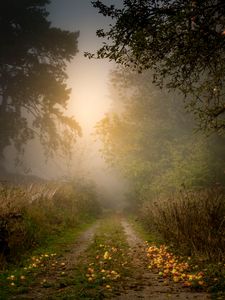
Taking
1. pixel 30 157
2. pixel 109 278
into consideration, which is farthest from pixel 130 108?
pixel 30 157

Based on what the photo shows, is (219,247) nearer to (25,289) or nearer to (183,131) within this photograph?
(25,289)

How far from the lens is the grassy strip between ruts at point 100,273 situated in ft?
22.2

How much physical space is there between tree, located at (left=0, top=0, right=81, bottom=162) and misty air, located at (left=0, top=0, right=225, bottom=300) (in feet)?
0.33

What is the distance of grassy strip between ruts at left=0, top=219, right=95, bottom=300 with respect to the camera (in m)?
7.14

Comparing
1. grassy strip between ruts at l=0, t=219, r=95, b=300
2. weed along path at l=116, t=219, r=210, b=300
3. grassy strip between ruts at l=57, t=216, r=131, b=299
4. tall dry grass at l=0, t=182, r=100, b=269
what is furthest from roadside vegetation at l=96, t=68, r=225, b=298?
weed along path at l=116, t=219, r=210, b=300

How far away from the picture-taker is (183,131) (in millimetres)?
32594

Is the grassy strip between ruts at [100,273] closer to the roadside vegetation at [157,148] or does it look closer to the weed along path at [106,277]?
the weed along path at [106,277]

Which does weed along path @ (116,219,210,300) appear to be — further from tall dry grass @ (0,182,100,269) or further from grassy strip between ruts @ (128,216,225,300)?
tall dry grass @ (0,182,100,269)

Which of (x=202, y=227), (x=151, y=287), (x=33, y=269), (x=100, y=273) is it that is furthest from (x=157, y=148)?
(x=151, y=287)

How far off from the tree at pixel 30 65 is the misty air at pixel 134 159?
10cm

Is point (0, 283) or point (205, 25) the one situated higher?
point (205, 25)

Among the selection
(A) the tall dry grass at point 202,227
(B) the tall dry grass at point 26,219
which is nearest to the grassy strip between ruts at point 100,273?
(A) the tall dry grass at point 202,227

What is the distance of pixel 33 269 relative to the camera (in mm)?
9016

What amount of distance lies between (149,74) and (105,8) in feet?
90.8
